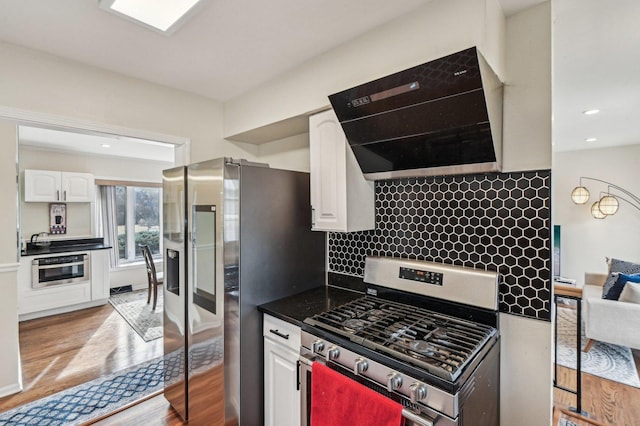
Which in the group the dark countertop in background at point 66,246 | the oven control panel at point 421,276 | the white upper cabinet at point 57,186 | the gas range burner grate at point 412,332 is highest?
the white upper cabinet at point 57,186

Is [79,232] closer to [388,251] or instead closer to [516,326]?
[388,251]

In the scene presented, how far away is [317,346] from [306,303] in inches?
17.7

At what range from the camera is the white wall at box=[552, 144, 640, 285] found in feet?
15.6

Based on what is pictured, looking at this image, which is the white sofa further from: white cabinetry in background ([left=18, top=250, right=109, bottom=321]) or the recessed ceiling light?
white cabinetry in background ([left=18, top=250, right=109, bottom=321])

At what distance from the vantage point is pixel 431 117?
140 cm

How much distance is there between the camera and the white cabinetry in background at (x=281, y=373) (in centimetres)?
163

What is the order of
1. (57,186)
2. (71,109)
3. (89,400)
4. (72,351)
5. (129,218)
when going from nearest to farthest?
(71,109) → (89,400) → (72,351) → (57,186) → (129,218)

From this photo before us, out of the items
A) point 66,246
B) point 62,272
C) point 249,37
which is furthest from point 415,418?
point 66,246

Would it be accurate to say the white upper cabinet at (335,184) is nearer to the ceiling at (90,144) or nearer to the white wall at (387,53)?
the white wall at (387,53)

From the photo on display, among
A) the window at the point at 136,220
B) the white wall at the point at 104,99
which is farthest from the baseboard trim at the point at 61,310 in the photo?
the white wall at the point at 104,99

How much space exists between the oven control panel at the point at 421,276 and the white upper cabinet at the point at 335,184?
38cm

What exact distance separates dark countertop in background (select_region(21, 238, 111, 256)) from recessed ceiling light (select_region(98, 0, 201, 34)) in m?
4.22

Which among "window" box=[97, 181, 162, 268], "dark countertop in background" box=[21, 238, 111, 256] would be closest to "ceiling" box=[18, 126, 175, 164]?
"window" box=[97, 181, 162, 268]

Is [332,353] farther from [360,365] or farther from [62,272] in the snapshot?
[62,272]
